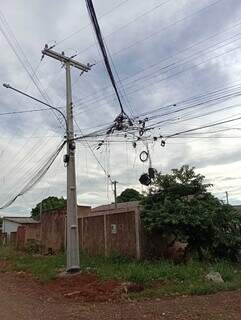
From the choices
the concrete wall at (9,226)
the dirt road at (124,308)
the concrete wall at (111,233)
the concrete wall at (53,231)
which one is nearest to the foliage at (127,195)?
the concrete wall at (9,226)

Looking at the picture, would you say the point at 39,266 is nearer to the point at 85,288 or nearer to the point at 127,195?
the point at 85,288

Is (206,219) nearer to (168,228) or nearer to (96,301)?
(168,228)

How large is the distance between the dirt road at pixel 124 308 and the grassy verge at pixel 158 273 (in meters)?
0.88

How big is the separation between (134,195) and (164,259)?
52.0 meters

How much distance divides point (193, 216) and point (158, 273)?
3.38m

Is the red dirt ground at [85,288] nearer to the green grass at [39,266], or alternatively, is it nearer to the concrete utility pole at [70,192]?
the concrete utility pole at [70,192]

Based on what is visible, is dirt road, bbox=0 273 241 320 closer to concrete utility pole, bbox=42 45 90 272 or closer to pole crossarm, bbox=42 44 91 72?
concrete utility pole, bbox=42 45 90 272

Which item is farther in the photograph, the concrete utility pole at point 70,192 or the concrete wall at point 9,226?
the concrete wall at point 9,226

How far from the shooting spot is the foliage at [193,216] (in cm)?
1761

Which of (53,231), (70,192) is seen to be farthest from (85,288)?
(53,231)

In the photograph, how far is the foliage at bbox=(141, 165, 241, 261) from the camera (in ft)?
57.8

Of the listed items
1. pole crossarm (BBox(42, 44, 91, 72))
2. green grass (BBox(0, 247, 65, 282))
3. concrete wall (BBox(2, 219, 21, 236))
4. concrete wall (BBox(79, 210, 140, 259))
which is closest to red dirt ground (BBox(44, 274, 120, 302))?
green grass (BBox(0, 247, 65, 282))

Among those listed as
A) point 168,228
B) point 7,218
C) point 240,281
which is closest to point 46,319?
point 240,281

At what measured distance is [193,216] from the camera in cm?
1741
